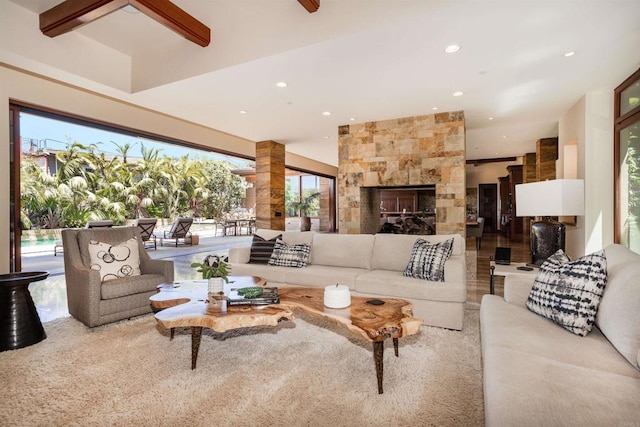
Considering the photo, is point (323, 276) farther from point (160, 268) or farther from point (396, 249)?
point (160, 268)

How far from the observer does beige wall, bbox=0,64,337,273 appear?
12.2ft

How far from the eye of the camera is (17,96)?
388cm

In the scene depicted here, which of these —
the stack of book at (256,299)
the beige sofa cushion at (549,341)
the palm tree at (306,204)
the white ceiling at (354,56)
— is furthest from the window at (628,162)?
the palm tree at (306,204)

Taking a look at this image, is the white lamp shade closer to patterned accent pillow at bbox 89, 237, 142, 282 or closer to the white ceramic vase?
the white ceramic vase

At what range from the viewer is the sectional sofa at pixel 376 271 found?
9.36ft

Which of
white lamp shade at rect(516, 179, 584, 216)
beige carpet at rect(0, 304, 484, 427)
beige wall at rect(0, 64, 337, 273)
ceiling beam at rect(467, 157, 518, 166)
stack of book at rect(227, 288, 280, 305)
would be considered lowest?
beige carpet at rect(0, 304, 484, 427)

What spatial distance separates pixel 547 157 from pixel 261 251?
7.32m

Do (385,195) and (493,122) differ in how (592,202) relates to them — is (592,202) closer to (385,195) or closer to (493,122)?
(493,122)

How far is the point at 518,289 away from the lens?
2268mm

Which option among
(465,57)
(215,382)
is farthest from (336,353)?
(465,57)

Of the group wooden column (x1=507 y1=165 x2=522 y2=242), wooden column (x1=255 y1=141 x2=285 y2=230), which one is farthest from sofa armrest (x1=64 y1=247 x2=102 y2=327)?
wooden column (x1=507 y1=165 x2=522 y2=242)

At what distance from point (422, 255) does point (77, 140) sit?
892 cm

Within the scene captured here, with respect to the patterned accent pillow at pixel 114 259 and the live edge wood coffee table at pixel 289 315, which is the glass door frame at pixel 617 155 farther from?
the patterned accent pillow at pixel 114 259

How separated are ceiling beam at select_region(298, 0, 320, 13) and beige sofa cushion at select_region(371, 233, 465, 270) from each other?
2405mm
